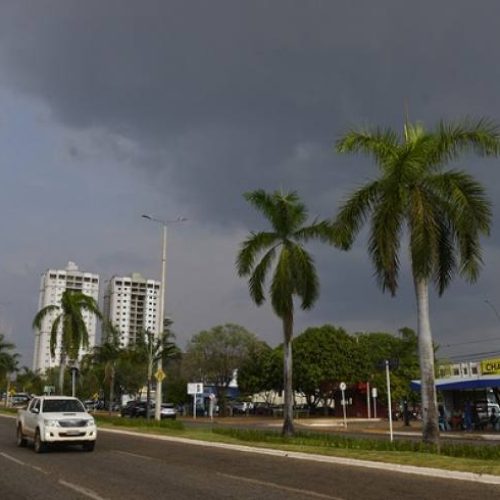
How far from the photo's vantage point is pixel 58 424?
2041 cm

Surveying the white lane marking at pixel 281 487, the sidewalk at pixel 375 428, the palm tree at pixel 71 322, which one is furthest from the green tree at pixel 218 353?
the white lane marking at pixel 281 487

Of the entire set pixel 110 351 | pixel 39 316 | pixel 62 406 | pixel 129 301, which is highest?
pixel 129 301

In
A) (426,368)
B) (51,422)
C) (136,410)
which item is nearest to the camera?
(426,368)

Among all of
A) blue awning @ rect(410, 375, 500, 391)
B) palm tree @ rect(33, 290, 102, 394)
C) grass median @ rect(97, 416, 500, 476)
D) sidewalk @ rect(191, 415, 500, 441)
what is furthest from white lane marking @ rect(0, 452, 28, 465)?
palm tree @ rect(33, 290, 102, 394)

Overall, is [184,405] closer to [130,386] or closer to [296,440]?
[130,386]

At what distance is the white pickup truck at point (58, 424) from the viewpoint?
66.6 feet

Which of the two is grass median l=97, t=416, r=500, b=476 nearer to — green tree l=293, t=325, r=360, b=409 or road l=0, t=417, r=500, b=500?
road l=0, t=417, r=500, b=500

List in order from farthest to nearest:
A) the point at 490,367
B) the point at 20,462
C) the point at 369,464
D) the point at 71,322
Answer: the point at 71,322
the point at 490,367
the point at 20,462
the point at 369,464

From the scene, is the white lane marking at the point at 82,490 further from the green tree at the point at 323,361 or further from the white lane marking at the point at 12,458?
the green tree at the point at 323,361

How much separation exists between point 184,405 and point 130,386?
10.8 meters

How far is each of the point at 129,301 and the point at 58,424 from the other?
77.1 meters

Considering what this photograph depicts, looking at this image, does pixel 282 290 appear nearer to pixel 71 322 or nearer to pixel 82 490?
pixel 82 490

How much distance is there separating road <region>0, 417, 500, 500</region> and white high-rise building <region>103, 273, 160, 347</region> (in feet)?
242

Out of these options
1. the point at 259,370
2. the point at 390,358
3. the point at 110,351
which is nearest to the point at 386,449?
the point at 390,358
